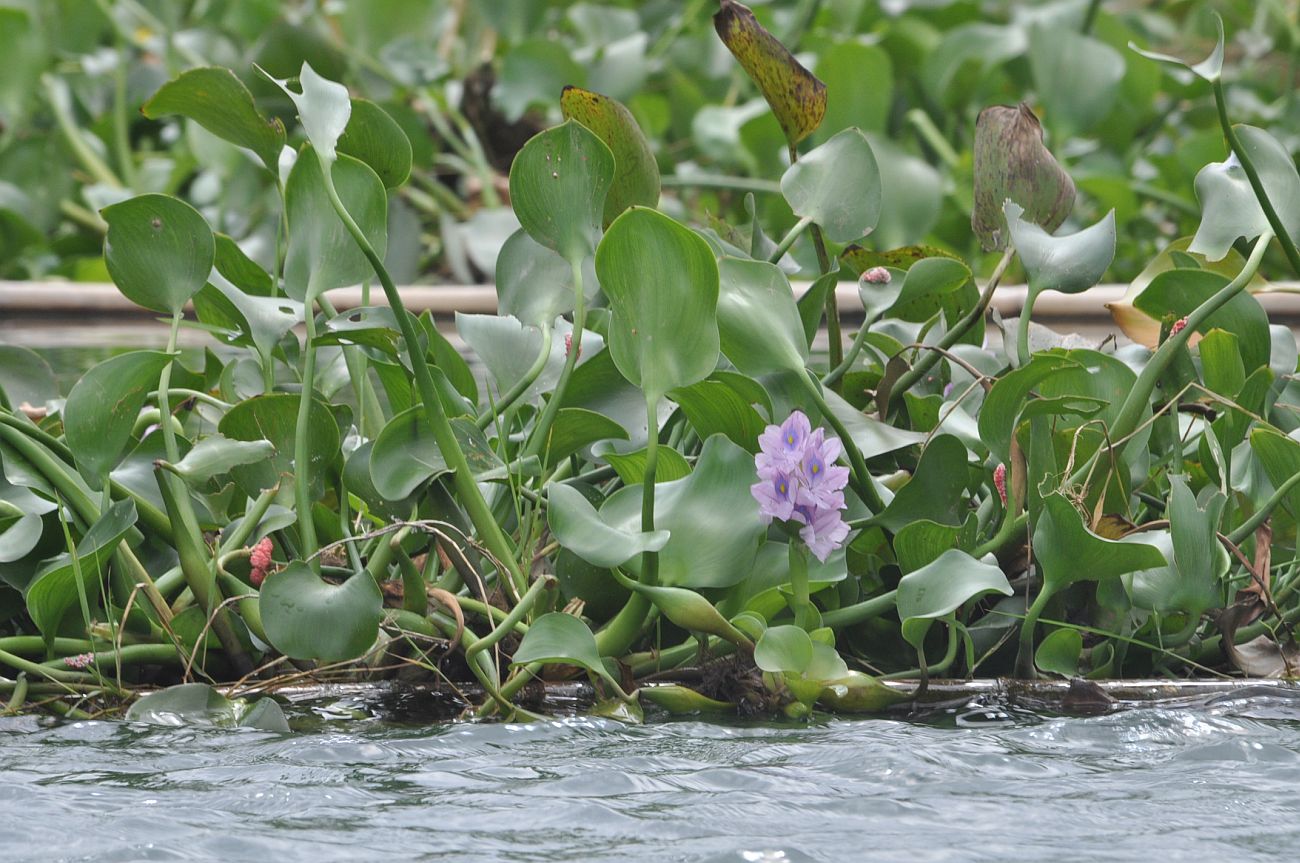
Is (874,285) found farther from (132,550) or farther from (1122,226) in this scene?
(1122,226)

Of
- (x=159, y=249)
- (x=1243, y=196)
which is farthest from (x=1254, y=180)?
(x=159, y=249)

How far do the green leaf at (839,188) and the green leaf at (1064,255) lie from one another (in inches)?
5.7

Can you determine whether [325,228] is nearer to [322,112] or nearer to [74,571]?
[322,112]

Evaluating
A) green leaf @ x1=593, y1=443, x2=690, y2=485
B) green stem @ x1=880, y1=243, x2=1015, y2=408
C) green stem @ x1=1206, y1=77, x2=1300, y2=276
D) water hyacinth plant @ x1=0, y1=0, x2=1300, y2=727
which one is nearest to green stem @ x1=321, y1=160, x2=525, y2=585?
water hyacinth plant @ x1=0, y1=0, x2=1300, y2=727

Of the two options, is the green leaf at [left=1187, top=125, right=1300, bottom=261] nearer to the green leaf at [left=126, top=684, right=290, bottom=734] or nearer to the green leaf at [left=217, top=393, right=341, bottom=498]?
the green leaf at [left=217, top=393, right=341, bottom=498]

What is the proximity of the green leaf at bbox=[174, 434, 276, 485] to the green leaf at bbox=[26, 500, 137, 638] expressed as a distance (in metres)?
0.05

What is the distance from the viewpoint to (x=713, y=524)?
128cm

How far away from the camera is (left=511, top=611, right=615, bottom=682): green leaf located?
1219 millimetres

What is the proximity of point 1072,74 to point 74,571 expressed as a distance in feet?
10.3

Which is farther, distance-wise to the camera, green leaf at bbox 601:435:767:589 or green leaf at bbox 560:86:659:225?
green leaf at bbox 560:86:659:225

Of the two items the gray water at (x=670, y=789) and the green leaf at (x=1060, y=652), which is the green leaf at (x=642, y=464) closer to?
the gray water at (x=670, y=789)

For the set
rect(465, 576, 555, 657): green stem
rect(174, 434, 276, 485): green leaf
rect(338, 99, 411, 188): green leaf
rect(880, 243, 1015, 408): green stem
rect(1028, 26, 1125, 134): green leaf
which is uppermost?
rect(1028, 26, 1125, 134): green leaf

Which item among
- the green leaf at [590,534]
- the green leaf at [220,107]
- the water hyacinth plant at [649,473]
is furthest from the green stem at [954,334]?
the green leaf at [220,107]

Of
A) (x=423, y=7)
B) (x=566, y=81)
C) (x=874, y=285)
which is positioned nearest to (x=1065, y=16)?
(x=566, y=81)
